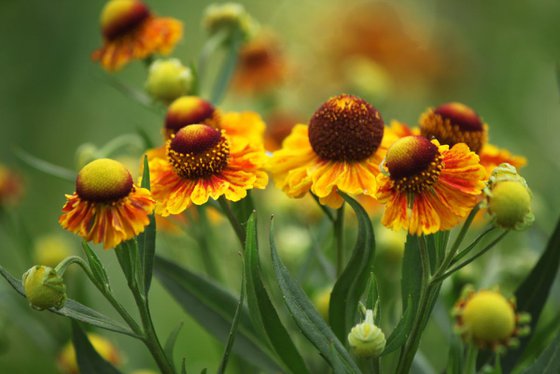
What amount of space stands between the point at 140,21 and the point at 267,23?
1.82 metres

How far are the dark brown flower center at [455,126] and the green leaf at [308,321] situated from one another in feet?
0.82

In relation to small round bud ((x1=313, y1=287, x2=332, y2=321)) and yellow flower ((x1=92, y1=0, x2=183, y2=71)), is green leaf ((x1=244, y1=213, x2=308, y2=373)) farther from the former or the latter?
yellow flower ((x1=92, y1=0, x2=183, y2=71))

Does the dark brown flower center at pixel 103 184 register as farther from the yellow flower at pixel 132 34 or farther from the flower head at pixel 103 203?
the yellow flower at pixel 132 34

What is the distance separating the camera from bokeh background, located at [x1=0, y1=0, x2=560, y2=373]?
1.78m

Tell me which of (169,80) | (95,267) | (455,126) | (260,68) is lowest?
(95,267)

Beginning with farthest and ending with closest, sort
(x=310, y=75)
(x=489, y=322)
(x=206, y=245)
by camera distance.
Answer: (x=310, y=75) → (x=206, y=245) → (x=489, y=322)

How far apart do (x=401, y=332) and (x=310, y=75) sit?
150 cm

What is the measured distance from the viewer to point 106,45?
107 cm

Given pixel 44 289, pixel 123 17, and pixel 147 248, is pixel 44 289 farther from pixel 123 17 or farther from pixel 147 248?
pixel 123 17

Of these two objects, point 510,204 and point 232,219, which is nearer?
point 510,204

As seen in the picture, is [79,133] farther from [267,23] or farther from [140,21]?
[140,21]

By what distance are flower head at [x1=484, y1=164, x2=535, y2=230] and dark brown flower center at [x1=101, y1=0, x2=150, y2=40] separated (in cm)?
59

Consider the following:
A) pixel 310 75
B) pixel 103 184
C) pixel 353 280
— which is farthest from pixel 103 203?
pixel 310 75

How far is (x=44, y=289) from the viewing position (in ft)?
2.17
